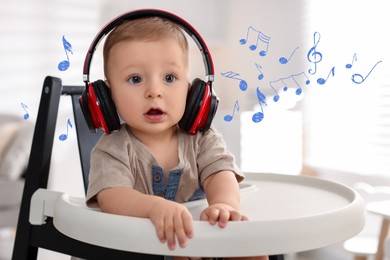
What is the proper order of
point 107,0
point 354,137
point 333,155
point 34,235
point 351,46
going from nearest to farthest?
1. point 34,235
2. point 351,46
3. point 354,137
4. point 333,155
5. point 107,0

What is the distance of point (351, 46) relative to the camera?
87.2 inches

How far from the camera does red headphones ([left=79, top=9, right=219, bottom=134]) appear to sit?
2.66 feet

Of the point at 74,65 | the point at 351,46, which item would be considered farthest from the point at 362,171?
the point at 74,65

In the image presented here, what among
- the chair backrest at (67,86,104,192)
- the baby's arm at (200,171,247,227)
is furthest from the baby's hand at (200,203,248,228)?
the chair backrest at (67,86,104,192)

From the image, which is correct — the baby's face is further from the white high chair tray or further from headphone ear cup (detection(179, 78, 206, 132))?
the white high chair tray

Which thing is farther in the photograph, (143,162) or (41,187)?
(41,187)

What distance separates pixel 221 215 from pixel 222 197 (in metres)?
0.13

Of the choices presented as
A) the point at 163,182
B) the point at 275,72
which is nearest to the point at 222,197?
the point at 163,182

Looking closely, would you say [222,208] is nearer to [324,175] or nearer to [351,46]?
[351,46]

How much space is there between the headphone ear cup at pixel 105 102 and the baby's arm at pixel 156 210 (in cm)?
12

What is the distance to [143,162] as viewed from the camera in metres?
0.83

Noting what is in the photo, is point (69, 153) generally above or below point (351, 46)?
below

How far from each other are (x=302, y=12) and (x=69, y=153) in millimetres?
1575

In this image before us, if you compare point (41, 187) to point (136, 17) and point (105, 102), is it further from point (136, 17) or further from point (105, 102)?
point (136, 17)
